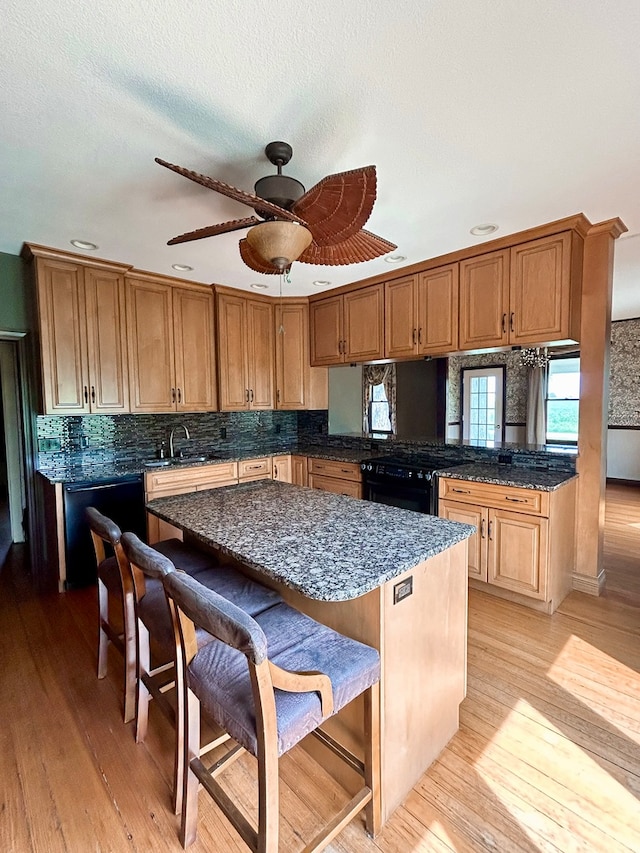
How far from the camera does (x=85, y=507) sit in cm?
303

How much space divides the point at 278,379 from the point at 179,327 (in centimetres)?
119

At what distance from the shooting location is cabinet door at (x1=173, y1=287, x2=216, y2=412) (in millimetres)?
3865

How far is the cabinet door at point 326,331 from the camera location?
4211 millimetres

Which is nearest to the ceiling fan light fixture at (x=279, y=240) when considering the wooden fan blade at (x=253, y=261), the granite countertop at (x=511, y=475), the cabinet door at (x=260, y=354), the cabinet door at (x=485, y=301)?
the wooden fan blade at (x=253, y=261)

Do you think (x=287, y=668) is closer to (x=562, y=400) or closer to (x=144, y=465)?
(x=144, y=465)

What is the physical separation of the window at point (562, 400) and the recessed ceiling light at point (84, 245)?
255 inches

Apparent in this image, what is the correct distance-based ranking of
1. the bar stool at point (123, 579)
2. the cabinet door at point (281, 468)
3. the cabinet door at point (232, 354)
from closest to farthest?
the bar stool at point (123, 579) → the cabinet door at point (232, 354) → the cabinet door at point (281, 468)

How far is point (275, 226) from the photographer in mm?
1550

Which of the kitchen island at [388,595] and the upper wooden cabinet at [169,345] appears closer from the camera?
the kitchen island at [388,595]

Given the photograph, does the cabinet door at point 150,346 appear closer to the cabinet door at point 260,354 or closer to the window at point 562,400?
the cabinet door at point 260,354

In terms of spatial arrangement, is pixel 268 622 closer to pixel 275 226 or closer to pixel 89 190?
pixel 275 226

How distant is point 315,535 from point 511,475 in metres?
1.94

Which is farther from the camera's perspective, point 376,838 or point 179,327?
point 179,327

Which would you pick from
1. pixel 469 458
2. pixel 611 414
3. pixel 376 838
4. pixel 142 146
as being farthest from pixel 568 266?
pixel 611 414
